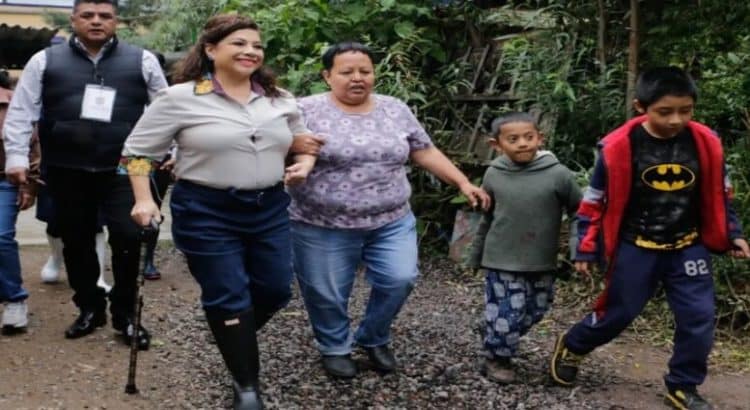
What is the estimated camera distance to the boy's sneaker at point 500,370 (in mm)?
4074

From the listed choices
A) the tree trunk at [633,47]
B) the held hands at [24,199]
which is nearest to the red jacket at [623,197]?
the tree trunk at [633,47]

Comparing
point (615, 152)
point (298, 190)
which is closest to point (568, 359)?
point (615, 152)

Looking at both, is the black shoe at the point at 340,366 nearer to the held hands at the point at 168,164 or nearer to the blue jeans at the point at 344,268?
the blue jeans at the point at 344,268

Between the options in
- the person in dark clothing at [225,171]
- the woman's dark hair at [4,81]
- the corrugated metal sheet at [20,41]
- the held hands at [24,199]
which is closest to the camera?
the person in dark clothing at [225,171]

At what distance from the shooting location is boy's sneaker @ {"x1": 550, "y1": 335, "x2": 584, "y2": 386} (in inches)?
159

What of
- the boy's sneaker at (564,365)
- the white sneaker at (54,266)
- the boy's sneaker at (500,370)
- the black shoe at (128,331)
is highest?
the boy's sneaker at (564,365)

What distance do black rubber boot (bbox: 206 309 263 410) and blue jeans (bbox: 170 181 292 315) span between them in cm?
4

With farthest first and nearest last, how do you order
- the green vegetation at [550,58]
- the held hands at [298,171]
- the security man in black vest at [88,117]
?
the green vegetation at [550,58], the security man in black vest at [88,117], the held hands at [298,171]

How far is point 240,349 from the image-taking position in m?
3.56

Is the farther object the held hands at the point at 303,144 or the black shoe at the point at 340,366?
the black shoe at the point at 340,366

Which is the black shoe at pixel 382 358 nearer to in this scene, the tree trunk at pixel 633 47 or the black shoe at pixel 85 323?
the black shoe at pixel 85 323

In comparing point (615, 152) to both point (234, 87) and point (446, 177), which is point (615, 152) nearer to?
point (446, 177)

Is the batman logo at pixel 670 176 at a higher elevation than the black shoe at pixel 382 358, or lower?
higher

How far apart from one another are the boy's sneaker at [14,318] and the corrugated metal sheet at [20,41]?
652 cm
